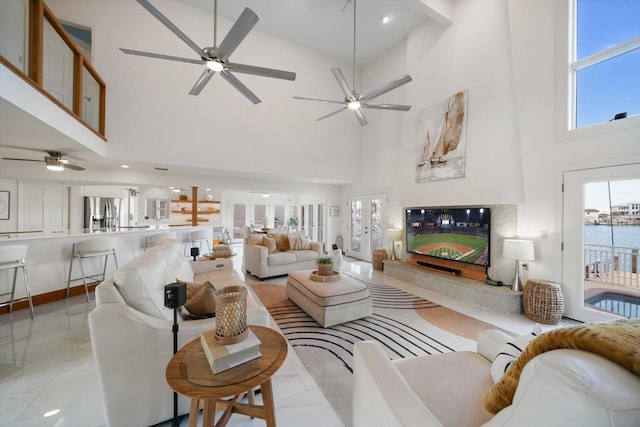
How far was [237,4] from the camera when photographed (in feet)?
16.2

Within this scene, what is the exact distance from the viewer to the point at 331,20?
536cm

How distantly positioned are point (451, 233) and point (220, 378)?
4350 millimetres

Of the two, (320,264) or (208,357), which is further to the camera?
(320,264)

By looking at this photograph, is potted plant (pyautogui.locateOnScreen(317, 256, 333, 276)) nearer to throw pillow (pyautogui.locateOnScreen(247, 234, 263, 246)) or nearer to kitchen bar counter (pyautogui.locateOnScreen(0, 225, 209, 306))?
throw pillow (pyautogui.locateOnScreen(247, 234, 263, 246))

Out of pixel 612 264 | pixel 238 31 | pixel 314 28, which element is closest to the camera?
pixel 238 31

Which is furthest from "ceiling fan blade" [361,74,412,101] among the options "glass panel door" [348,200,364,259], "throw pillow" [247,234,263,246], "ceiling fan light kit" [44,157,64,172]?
"ceiling fan light kit" [44,157,64,172]

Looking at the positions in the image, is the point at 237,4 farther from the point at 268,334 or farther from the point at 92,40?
the point at 268,334

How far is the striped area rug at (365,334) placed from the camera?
2.03 meters

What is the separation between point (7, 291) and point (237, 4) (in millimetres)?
6161

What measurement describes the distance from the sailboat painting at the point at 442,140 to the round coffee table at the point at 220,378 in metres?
4.27

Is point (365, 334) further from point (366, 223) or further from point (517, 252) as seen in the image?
point (366, 223)

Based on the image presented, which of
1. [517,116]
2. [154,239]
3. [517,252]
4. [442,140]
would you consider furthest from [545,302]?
[154,239]

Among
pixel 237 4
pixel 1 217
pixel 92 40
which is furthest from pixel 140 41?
pixel 1 217

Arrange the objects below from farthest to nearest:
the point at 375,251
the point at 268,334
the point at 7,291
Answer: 1. the point at 375,251
2. the point at 7,291
3. the point at 268,334
